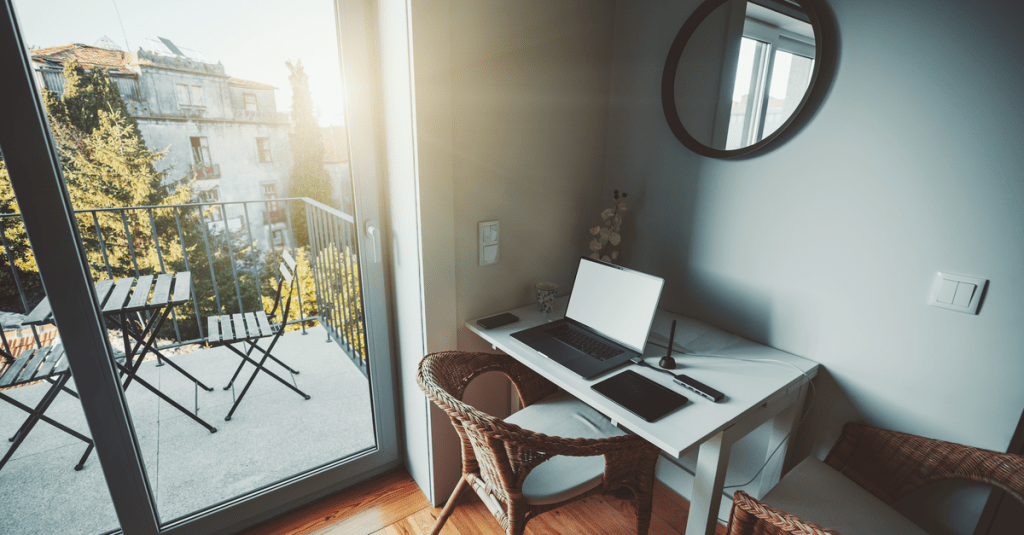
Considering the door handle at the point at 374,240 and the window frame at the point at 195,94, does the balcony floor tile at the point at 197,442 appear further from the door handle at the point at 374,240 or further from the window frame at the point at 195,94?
the window frame at the point at 195,94

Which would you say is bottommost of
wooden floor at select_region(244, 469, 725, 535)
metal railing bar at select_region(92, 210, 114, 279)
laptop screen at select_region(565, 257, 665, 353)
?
wooden floor at select_region(244, 469, 725, 535)

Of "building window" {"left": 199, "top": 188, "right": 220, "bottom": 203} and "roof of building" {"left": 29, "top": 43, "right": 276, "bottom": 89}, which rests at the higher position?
"roof of building" {"left": 29, "top": 43, "right": 276, "bottom": 89}

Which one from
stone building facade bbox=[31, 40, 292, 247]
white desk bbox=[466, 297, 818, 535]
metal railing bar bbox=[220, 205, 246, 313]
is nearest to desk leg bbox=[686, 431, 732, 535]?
white desk bbox=[466, 297, 818, 535]

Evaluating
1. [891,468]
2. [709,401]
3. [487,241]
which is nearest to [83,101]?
[487,241]

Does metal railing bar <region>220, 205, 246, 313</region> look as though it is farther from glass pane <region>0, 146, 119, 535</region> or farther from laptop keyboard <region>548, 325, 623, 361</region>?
Answer: laptop keyboard <region>548, 325, 623, 361</region>

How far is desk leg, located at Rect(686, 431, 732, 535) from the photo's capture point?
1122mm

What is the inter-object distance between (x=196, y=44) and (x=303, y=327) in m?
2.05

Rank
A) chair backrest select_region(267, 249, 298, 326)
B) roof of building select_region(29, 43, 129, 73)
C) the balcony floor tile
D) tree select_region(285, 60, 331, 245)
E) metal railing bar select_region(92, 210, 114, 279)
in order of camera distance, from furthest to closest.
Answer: chair backrest select_region(267, 249, 298, 326) < the balcony floor tile < tree select_region(285, 60, 331, 245) < metal railing bar select_region(92, 210, 114, 279) < roof of building select_region(29, 43, 129, 73)

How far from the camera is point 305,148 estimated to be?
1732 mm

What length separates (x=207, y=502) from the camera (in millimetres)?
1741

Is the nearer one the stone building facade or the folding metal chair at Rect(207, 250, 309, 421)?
the stone building facade

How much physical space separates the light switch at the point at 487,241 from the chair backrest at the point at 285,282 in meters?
1.28

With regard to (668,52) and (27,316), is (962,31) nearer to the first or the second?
(668,52)

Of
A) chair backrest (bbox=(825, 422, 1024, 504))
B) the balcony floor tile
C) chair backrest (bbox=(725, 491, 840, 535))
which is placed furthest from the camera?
the balcony floor tile
